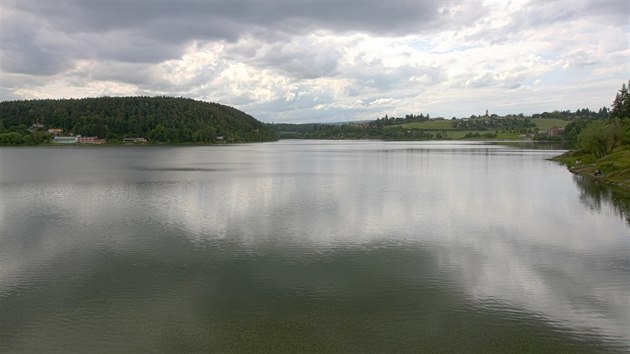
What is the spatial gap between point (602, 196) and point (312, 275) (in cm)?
3630

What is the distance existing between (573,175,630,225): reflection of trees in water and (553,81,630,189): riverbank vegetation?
207 cm

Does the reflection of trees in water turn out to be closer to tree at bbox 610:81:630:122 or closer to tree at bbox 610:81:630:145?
tree at bbox 610:81:630:145

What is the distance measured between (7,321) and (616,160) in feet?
222

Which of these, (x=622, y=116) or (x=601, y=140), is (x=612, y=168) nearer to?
(x=601, y=140)

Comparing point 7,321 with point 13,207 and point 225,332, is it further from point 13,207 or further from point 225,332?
point 13,207

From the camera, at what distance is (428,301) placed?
1695 centimetres

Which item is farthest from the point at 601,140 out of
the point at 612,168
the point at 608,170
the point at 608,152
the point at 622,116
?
the point at 622,116

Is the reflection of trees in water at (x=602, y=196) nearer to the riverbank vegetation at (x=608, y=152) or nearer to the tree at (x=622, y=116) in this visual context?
the riverbank vegetation at (x=608, y=152)

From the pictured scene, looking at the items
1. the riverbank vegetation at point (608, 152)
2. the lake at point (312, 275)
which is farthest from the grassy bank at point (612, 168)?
the lake at point (312, 275)

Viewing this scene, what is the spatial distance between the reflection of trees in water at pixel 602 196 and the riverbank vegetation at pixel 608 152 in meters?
2.07

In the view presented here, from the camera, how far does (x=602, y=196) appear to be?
145 ft

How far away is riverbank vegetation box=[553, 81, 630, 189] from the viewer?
56.1m

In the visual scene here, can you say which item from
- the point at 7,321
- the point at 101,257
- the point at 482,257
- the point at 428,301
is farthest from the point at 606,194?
the point at 7,321

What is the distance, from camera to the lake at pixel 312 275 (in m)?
14.1
